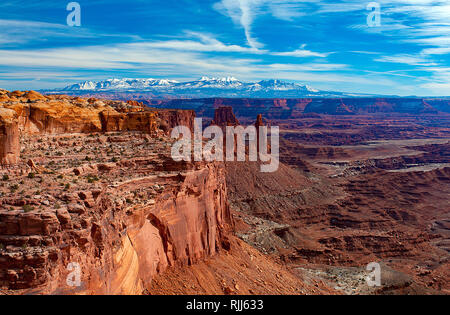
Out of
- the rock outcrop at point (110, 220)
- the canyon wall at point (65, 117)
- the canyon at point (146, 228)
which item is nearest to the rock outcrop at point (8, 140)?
the canyon at point (146, 228)

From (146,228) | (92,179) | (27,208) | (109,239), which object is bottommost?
(146,228)

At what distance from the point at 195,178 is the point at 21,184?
12.1 m

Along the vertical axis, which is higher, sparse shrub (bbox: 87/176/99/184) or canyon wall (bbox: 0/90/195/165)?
canyon wall (bbox: 0/90/195/165)

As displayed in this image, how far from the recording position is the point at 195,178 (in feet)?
94.3

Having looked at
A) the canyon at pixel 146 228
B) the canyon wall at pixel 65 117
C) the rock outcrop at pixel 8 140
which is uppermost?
the canyon wall at pixel 65 117

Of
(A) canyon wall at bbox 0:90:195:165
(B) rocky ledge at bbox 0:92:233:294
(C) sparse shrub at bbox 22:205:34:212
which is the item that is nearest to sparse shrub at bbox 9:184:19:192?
(B) rocky ledge at bbox 0:92:233:294

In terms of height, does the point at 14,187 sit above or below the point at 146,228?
above

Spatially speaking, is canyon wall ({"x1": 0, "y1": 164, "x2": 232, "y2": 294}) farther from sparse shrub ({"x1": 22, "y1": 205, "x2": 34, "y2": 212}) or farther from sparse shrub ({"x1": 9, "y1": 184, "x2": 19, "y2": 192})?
sparse shrub ({"x1": 9, "y1": 184, "x2": 19, "y2": 192})

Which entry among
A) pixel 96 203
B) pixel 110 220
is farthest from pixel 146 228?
pixel 96 203

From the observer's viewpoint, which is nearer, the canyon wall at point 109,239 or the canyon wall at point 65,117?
the canyon wall at point 109,239

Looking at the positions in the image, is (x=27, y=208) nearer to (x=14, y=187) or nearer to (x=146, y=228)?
(x=14, y=187)

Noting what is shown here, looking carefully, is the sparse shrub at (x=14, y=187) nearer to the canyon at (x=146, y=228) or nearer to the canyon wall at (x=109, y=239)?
the canyon at (x=146, y=228)

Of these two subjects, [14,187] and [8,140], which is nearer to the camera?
[14,187]
